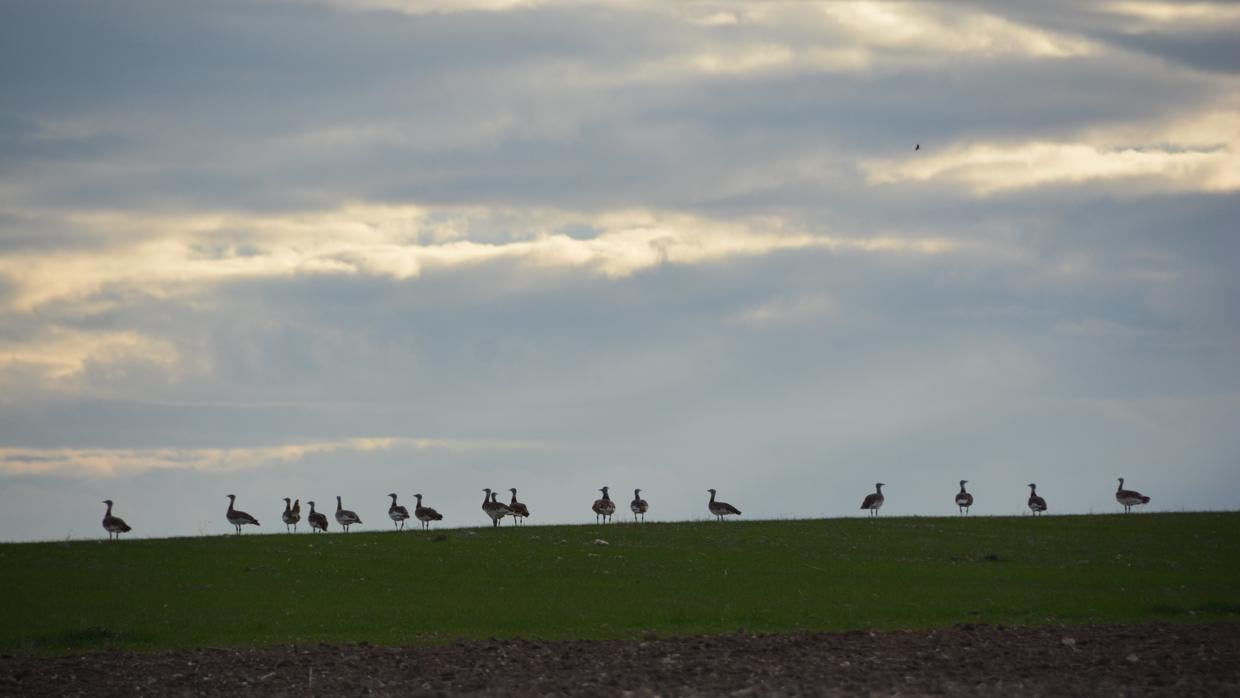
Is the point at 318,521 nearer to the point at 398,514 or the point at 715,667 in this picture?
the point at 398,514

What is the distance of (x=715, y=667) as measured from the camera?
3067 cm

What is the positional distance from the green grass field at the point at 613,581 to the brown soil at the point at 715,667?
2331 millimetres

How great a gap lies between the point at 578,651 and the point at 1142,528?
1082 inches

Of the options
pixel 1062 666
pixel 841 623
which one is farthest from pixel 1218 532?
pixel 1062 666

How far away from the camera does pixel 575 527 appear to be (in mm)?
54406

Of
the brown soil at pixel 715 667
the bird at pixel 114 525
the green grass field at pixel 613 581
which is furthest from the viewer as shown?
the bird at pixel 114 525

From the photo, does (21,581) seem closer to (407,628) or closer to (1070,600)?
(407,628)

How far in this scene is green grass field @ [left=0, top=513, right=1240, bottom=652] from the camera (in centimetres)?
3709

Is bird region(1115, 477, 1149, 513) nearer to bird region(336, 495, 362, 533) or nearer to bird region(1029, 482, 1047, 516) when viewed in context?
bird region(1029, 482, 1047, 516)

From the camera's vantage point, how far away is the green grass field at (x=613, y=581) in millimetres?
37094

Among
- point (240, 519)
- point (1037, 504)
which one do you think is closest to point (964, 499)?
point (1037, 504)

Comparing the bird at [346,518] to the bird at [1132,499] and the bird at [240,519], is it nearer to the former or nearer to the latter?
the bird at [240,519]

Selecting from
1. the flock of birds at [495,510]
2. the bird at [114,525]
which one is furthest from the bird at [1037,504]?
the bird at [114,525]

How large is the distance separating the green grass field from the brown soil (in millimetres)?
2331
